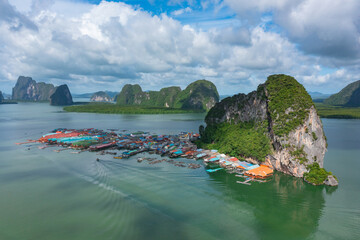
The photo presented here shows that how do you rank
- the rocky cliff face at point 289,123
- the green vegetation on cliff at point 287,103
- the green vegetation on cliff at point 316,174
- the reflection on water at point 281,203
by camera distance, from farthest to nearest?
the green vegetation on cliff at point 287,103 < the rocky cliff face at point 289,123 < the green vegetation on cliff at point 316,174 < the reflection on water at point 281,203

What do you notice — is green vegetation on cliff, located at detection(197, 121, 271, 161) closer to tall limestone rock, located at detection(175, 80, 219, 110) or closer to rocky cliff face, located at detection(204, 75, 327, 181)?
rocky cliff face, located at detection(204, 75, 327, 181)

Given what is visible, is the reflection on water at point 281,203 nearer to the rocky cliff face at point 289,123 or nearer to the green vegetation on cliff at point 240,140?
the rocky cliff face at point 289,123

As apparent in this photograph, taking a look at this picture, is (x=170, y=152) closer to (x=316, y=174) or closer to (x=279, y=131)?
(x=279, y=131)

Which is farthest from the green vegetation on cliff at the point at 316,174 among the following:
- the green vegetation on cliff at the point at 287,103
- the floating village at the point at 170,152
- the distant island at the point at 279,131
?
the green vegetation on cliff at the point at 287,103

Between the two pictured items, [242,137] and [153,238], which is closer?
[153,238]

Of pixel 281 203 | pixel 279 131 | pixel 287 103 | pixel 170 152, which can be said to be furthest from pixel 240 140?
pixel 281 203

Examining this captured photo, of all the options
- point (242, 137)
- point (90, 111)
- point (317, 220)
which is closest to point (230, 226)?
point (317, 220)

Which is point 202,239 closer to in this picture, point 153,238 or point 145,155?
point 153,238
